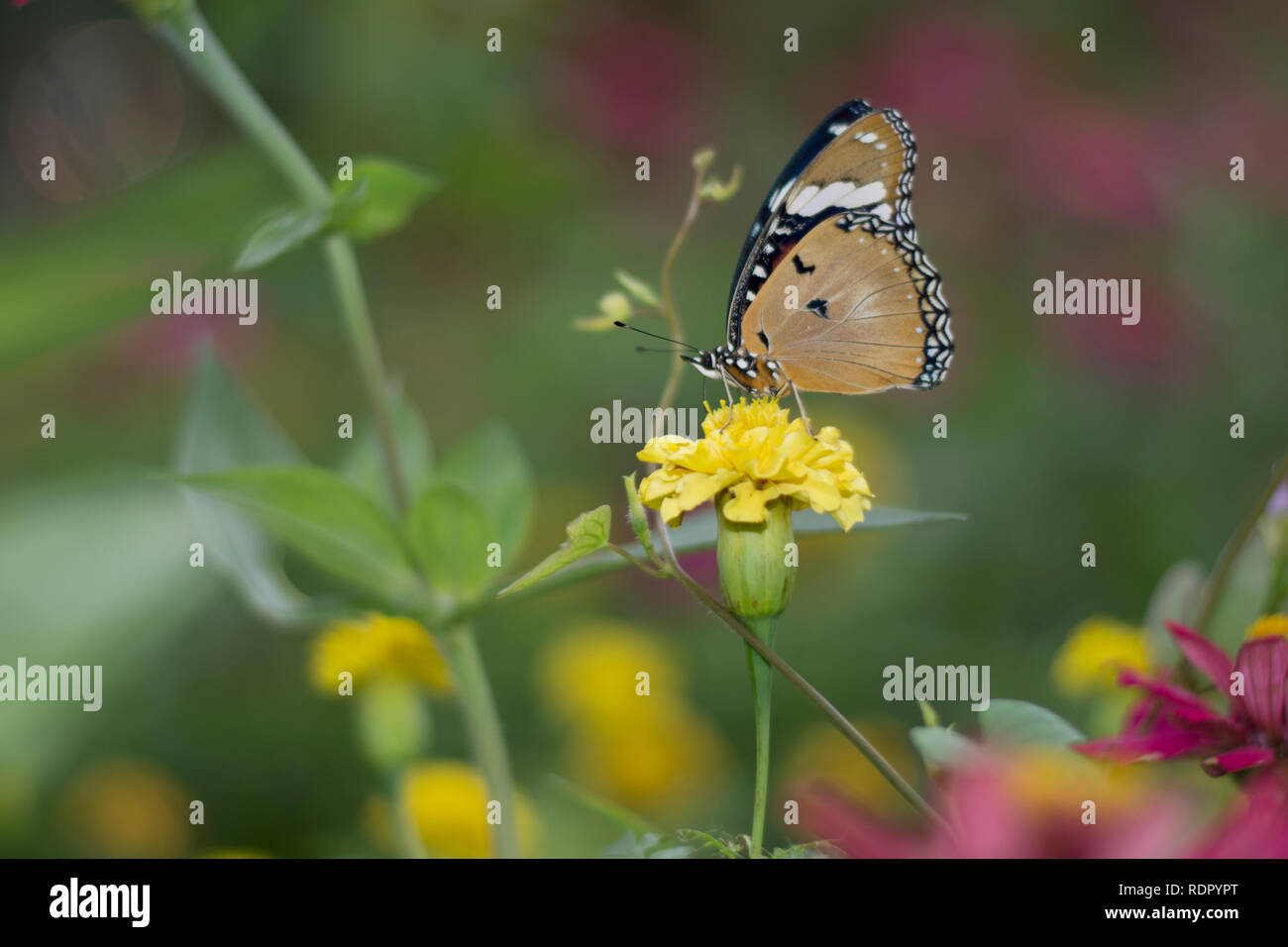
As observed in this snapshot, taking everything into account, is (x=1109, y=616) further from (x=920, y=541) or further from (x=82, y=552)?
(x=82, y=552)

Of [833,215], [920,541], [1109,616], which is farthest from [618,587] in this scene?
[833,215]

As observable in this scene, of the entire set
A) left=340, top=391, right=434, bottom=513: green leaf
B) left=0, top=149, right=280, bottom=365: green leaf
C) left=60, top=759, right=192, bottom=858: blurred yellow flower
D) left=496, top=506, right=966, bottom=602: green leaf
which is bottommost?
left=60, top=759, right=192, bottom=858: blurred yellow flower

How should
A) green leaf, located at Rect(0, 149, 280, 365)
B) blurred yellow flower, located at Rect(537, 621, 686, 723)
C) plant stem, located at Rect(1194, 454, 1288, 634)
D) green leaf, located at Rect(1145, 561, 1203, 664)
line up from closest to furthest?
plant stem, located at Rect(1194, 454, 1288, 634), green leaf, located at Rect(1145, 561, 1203, 664), green leaf, located at Rect(0, 149, 280, 365), blurred yellow flower, located at Rect(537, 621, 686, 723)

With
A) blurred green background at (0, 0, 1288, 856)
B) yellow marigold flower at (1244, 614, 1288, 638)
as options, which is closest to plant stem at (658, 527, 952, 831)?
yellow marigold flower at (1244, 614, 1288, 638)

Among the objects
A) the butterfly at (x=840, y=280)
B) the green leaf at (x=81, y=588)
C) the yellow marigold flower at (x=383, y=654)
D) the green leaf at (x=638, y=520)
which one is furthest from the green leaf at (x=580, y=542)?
the green leaf at (x=81, y=588)

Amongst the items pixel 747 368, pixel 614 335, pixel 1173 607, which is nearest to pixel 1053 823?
pixel 1173 607

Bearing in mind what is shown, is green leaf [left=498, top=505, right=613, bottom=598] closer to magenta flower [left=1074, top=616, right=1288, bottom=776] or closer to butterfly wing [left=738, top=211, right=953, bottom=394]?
magenta flower [left=1074, top=616, right=1288, bottom=776]

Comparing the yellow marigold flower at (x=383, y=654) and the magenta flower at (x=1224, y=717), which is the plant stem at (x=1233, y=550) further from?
the yellow marigold flower at (x=383, y=654)

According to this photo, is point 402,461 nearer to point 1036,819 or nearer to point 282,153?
point 282,153
